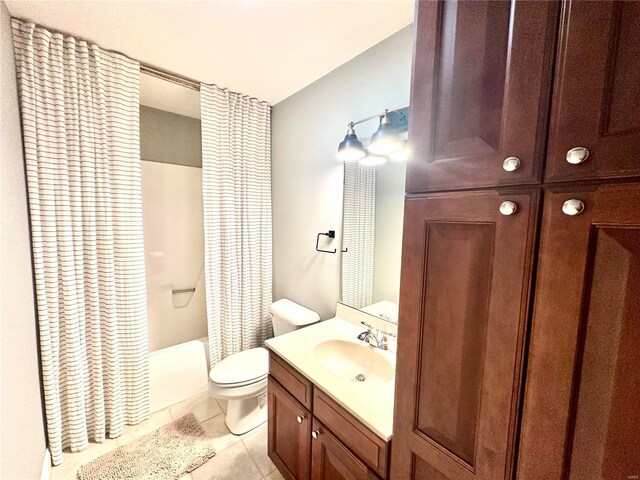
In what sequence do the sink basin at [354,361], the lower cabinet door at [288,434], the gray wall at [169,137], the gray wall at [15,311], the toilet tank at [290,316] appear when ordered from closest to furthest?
the gray wall at [15,311] < the lower cabinet door at [288,434] < the sink basin at [354,361] < the toilet tank at [290,316] < the gray wall at [169,137]

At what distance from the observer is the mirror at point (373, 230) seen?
144 centimetres

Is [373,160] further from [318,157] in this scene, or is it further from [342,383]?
[342,383]

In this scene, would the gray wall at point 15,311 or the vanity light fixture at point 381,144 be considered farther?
the vanity light fixture at point 381,144

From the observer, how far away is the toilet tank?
1881mm

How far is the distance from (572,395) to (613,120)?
0.51 m

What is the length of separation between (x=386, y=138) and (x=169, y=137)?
2.06 m

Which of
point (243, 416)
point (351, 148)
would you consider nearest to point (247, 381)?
point (243, 416)

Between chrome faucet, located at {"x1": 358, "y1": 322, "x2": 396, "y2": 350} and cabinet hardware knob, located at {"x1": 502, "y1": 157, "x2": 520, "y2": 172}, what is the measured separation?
3.47ft

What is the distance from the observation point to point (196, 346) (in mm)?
2240

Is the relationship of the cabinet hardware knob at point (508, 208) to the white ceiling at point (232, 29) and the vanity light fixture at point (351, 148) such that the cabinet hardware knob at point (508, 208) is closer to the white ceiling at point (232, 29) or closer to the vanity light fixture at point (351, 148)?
the vanity light fixture at point (351, 148)

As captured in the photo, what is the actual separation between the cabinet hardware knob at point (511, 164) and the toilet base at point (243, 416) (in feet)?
6.40

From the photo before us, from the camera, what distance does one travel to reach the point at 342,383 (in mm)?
1037

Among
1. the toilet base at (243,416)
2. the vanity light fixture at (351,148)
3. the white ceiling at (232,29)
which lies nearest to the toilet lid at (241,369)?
the toilet base at (243,416)

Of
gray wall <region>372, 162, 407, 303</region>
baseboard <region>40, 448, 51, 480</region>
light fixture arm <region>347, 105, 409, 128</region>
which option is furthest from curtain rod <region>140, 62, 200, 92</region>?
baseboard <region>40, 448, 51, 480</region>
